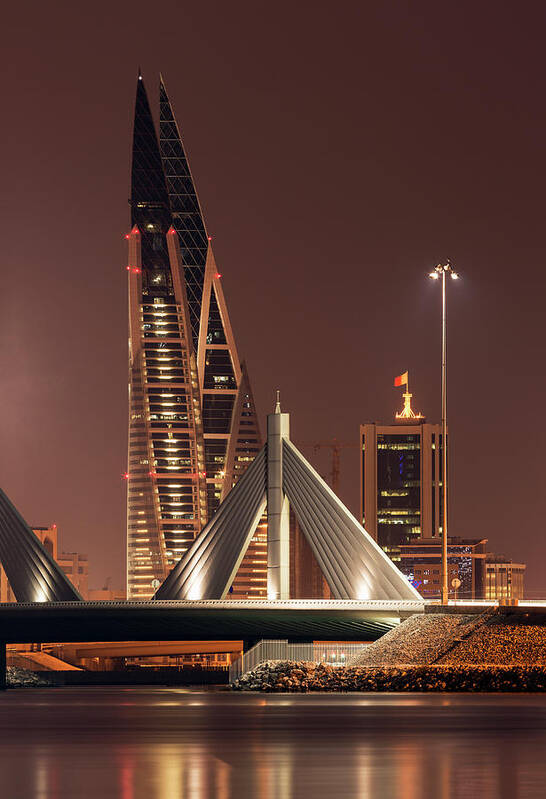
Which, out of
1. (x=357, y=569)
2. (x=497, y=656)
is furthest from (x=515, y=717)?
(x=357, y=569)

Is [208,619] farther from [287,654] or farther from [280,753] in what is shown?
[280,753]

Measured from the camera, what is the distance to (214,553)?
3521 inches

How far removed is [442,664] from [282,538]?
26895 millimetres

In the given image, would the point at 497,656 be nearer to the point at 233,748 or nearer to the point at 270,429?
the point at 270,429

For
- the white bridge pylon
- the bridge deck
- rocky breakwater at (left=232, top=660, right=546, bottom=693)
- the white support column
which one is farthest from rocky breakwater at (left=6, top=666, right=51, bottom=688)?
rocky breakwater at (left=232, top=660, right=546, bottom=693)

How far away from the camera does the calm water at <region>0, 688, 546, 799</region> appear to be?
2150 cm

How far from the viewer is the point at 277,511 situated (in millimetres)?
89312

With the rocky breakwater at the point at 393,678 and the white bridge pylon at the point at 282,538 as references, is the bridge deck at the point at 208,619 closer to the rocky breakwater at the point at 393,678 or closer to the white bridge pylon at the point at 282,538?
the white bridge pylon at the point at 282,538

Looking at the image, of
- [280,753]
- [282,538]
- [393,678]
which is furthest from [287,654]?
[280,753]

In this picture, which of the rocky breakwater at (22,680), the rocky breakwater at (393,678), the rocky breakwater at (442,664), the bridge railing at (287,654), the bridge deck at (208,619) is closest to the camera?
the rocky breakwater at (393,678)

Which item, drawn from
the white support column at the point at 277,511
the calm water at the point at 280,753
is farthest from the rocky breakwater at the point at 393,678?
the white support column at the point at 277,511

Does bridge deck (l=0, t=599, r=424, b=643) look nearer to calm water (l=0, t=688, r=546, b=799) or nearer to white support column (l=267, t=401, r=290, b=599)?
white support column (l=267, t=401, r=290, b=599)

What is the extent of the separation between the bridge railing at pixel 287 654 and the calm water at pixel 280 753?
1269 inches

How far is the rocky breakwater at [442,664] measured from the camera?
2404 inches
